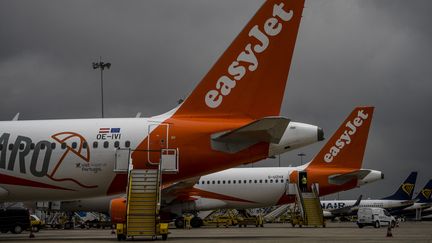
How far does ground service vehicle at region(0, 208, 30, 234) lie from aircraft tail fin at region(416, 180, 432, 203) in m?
69.4

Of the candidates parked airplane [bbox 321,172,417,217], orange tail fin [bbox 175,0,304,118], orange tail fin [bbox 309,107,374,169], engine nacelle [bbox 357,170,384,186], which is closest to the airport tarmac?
orange tail fin [bbox 175,0,304,118]

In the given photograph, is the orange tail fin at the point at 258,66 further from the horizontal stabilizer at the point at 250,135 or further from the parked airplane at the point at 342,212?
the parked airplane at the point at 342,212

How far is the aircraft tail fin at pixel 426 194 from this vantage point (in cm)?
9262

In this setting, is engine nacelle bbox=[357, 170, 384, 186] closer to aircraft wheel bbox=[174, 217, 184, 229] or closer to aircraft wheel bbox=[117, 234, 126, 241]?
aircraft wheel bbox=[174, 217, 184, 229]

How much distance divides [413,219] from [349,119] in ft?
172

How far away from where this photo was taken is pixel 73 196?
2459 cm

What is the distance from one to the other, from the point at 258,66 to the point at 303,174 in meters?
24.3

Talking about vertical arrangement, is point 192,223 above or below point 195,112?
below

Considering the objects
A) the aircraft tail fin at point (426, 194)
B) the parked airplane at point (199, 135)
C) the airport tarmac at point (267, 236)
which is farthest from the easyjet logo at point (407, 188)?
the parked airplane at point (199, 135)

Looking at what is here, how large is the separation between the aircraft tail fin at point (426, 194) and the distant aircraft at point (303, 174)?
49.1 metres

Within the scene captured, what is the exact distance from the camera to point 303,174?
46406 millimetres

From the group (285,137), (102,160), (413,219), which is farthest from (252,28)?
(413,219)

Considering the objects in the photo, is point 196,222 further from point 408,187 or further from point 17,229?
point 408,187

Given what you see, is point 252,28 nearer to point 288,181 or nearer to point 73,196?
point 73,196
